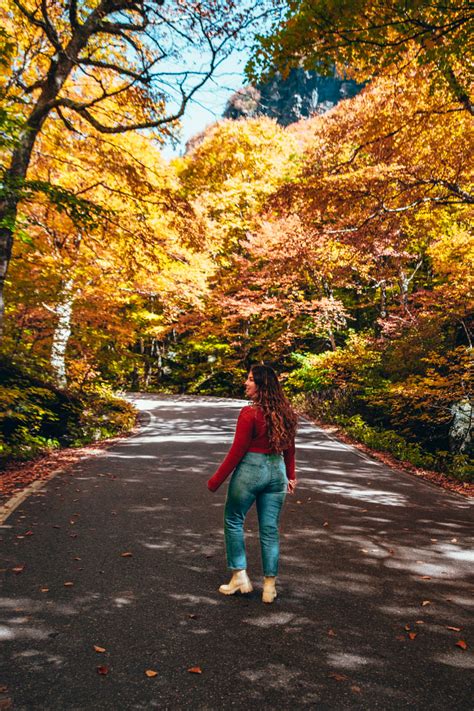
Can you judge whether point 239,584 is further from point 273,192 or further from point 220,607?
point 273,192

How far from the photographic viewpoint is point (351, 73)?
901 cm

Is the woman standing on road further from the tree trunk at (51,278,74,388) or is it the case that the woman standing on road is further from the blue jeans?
the tree trunk at (51,278,74,388)

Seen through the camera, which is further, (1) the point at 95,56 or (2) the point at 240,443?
(1) the point at 95,56

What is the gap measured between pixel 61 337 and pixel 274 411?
10.2m

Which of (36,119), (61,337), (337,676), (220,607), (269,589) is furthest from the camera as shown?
(61,337)

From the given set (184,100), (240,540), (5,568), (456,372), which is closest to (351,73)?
(184,100)

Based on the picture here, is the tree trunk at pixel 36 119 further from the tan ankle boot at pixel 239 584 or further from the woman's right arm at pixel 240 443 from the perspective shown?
the tan ankle boot at pixel 239 584

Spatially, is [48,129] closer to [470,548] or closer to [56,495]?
[56,495]

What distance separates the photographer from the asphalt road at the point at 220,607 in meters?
2.72

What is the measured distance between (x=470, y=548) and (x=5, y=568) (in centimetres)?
496

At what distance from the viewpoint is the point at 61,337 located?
12648 millimetres

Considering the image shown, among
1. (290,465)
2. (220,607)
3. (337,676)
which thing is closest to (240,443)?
(290,465)

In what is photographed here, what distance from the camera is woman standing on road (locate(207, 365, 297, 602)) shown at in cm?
384

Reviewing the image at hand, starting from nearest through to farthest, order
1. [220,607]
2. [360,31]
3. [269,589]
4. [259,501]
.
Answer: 1. [220,607]
2. [269,589]
3. [259,501]
4. [360,31]
